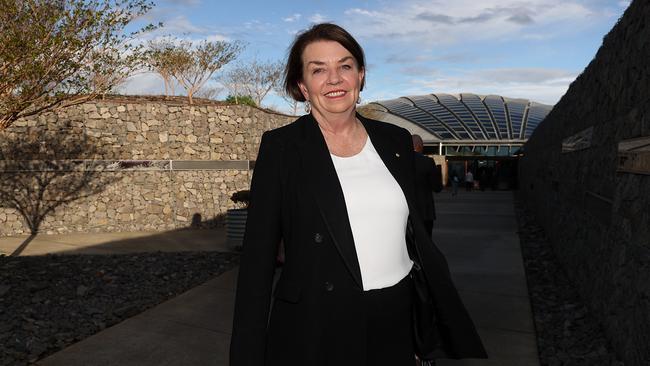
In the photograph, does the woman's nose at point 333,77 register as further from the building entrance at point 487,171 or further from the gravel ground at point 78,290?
the building entrance at point 487,171

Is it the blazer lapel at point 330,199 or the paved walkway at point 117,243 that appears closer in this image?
the blazer lapel at point 330,199

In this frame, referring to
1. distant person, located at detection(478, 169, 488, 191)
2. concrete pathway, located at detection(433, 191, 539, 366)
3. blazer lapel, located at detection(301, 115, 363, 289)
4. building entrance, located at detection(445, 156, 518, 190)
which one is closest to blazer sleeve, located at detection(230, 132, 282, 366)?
blazer lapel, located at detection(301, 115, 363, 289)

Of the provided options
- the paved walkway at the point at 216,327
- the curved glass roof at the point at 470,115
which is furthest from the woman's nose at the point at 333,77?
the curved glass roof at the point at 470,115

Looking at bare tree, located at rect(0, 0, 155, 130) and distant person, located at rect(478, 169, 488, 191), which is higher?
bare tree, located at rect(0, 0, 155, 130)

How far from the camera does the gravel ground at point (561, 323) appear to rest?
428cm

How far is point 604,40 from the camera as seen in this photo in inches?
227

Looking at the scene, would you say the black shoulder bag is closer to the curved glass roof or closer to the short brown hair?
the short brown hair

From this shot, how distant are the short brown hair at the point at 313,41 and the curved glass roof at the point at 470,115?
4721cm

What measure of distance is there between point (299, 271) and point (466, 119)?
174 feet

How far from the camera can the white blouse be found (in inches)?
74.1

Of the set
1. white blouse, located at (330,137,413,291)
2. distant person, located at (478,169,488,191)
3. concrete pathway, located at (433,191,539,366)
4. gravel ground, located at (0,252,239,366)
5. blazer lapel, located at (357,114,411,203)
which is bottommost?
concrete pathway, located at (433,191,539,366)

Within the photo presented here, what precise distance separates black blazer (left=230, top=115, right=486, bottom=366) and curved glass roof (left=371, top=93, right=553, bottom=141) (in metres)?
47.6

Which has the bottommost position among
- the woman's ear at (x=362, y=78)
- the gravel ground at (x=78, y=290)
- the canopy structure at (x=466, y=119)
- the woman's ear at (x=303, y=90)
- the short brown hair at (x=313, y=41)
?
the gravel ground at (x=78, y=290)

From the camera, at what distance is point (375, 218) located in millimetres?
1896
